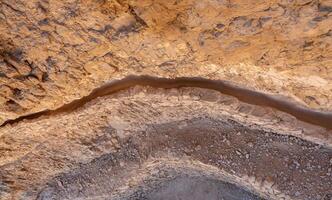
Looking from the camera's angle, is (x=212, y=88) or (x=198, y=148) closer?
(x=212, y=88)

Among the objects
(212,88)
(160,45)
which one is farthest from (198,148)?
(160,45)

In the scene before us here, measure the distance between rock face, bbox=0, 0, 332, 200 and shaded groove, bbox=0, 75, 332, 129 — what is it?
4cm

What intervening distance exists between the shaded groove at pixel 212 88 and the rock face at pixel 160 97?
0.12 feet

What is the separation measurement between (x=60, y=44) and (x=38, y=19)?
16cm

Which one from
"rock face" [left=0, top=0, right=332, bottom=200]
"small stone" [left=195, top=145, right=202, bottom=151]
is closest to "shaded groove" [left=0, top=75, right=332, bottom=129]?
"rock face" [left=0, top=0, right=332, bottom=200]

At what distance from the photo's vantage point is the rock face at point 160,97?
5.28 ft

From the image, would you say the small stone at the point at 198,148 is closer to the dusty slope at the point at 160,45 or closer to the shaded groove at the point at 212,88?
the shaded groove at the point at 212,88

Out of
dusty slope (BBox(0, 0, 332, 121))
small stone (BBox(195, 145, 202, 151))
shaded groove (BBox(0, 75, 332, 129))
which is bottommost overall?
small stone (BBox(195, 145, 202, 151))

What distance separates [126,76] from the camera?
2008 mm

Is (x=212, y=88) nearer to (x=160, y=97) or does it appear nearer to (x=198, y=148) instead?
(x=160, y=97)

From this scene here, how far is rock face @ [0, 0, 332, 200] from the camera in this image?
5.28 ft

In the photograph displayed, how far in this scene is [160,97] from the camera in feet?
6.83

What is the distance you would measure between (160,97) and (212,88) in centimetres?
31

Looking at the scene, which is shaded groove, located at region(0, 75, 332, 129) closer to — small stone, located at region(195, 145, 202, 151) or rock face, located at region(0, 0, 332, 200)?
rock face, located at region(0, 0, 332, 200)
